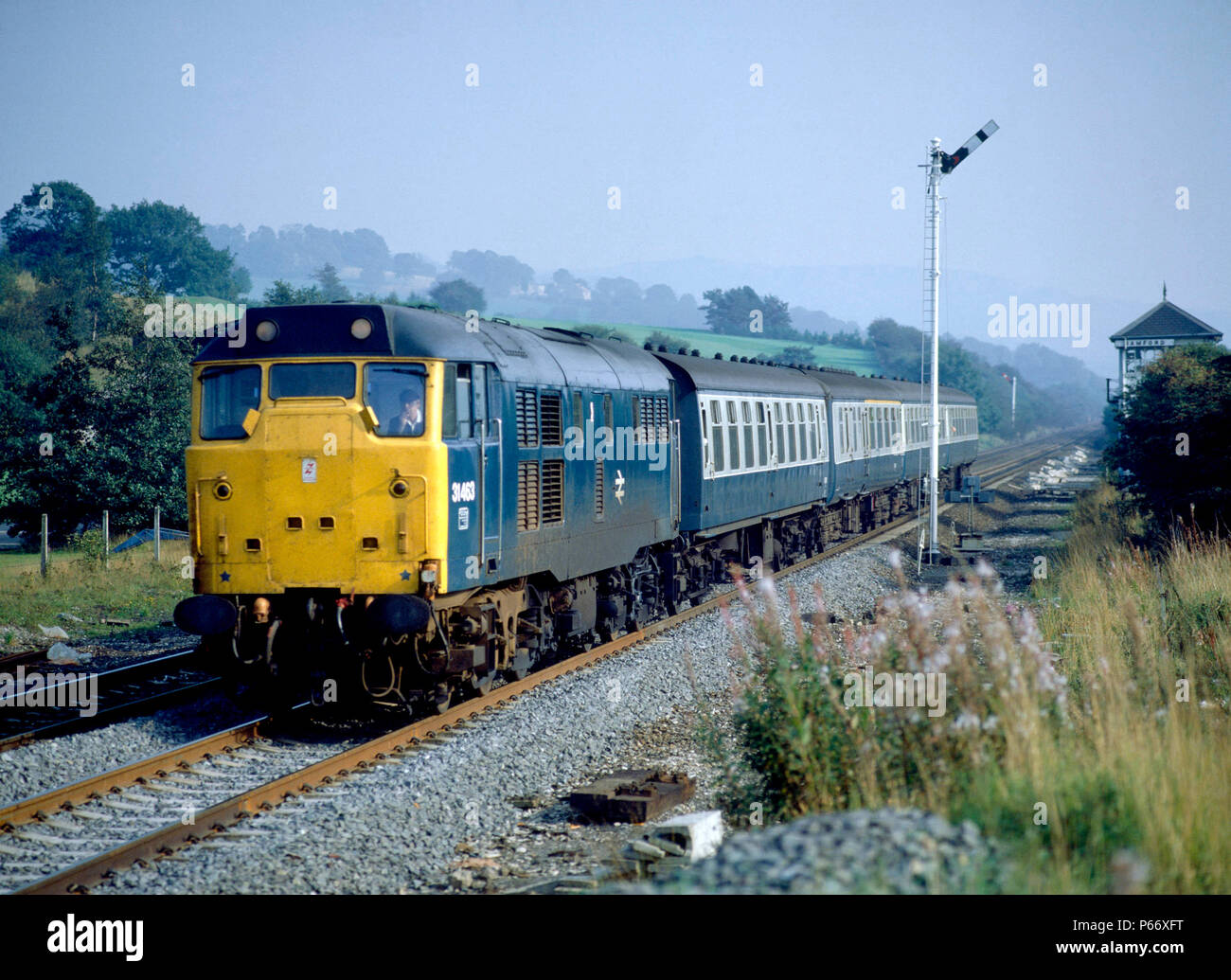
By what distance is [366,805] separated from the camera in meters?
8.69

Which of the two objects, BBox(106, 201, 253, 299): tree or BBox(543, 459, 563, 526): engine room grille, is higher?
BBox(106, 201, 253, 299): tree

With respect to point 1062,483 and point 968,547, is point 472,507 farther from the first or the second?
point 1062,483

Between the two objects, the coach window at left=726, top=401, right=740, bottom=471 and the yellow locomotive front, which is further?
the coach window at left=726, top=401, right=740, bottom=471

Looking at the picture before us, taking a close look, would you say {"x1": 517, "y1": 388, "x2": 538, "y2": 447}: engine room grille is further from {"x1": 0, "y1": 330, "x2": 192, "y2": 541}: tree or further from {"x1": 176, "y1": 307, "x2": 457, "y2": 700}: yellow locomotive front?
{"x1": 0, "y1": 330, "x2": 192, "y2": 541}: tree

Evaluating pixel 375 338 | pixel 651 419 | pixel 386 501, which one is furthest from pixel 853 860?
pixel 651 419

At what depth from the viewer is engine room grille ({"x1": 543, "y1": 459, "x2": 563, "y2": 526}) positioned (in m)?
12.4

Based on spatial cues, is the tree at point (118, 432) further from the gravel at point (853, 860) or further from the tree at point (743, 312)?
the tree at point (743, 312)

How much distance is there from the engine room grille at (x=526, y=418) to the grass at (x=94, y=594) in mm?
→ 7969

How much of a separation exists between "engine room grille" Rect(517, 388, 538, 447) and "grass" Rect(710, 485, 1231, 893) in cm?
400

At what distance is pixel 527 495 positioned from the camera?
12.0 meters

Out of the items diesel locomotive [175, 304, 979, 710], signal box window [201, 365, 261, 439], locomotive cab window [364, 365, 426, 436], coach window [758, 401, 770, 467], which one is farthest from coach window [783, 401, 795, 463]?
signal box window [201, 365, 261, 439]

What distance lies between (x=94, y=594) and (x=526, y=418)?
450 inches

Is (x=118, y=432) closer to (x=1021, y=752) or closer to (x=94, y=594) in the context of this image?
(x=94, y=594)
